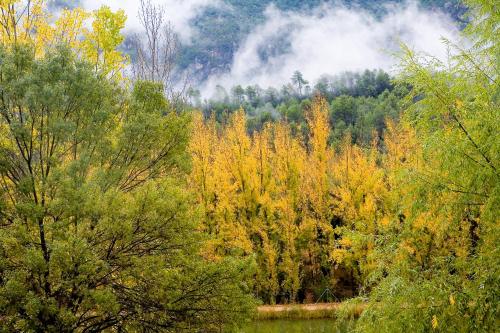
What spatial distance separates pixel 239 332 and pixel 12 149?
4.70 metres

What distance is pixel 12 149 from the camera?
22.7 feet

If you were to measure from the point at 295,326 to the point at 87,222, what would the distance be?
36.5 ft

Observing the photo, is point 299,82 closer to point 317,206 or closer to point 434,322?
point 317,206

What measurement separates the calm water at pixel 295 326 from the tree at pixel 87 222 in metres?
8.10

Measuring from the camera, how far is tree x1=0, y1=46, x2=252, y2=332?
6078 mm

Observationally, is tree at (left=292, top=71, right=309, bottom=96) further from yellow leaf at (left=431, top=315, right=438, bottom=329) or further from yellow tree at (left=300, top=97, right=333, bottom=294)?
yellow leaf at (left=431, top=315, right=438, bottom=329)

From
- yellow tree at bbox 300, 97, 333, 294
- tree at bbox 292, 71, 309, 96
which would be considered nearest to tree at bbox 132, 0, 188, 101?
yellow tree at bbox 300, 97, 333, 294

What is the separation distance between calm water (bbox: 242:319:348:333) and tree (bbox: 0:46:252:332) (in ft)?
26.6

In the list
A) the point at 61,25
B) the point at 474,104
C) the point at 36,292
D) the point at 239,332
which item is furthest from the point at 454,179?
the point at 61,25

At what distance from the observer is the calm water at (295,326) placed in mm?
15012

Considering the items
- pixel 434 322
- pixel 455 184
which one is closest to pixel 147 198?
pixel 434 322

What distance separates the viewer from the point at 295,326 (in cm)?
1599

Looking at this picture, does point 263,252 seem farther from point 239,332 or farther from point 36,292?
point 36,292

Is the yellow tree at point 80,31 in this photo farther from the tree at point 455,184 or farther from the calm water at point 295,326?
the calm water at point 295,326
